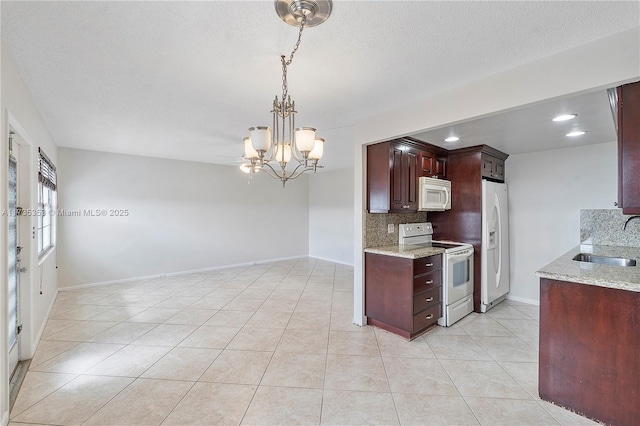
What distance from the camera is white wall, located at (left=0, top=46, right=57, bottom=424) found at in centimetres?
173

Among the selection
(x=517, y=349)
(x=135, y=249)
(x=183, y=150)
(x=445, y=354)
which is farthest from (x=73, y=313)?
(x=517, y=349)

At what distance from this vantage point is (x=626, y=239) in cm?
338

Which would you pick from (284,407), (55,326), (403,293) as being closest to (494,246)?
(403,293)

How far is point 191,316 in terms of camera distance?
3633 mm

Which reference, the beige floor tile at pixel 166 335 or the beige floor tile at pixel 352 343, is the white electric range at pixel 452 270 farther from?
the beige floor tile at pixel 166 335

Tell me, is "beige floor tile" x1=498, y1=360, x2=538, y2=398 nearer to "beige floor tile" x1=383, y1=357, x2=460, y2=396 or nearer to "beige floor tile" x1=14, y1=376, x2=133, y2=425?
"beige floor tile" x1=383, y1=357, x2=460, y2=396

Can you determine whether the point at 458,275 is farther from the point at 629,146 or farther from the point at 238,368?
the point at 238,368

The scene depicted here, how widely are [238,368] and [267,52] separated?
2.49m

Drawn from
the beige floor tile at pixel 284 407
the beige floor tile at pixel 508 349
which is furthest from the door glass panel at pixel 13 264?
the beige floor tile at pixel 508 349

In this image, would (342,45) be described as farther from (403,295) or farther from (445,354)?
(445,354)

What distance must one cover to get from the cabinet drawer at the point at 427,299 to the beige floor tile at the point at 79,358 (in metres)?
3.01

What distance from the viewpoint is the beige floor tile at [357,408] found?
1.81m

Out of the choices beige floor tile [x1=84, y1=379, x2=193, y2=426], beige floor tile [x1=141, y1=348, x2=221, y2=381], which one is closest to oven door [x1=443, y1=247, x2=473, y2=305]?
beige floor tile [x1=141, y1=348, x2=221, y2=381]

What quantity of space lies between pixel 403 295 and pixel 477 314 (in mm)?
1437
